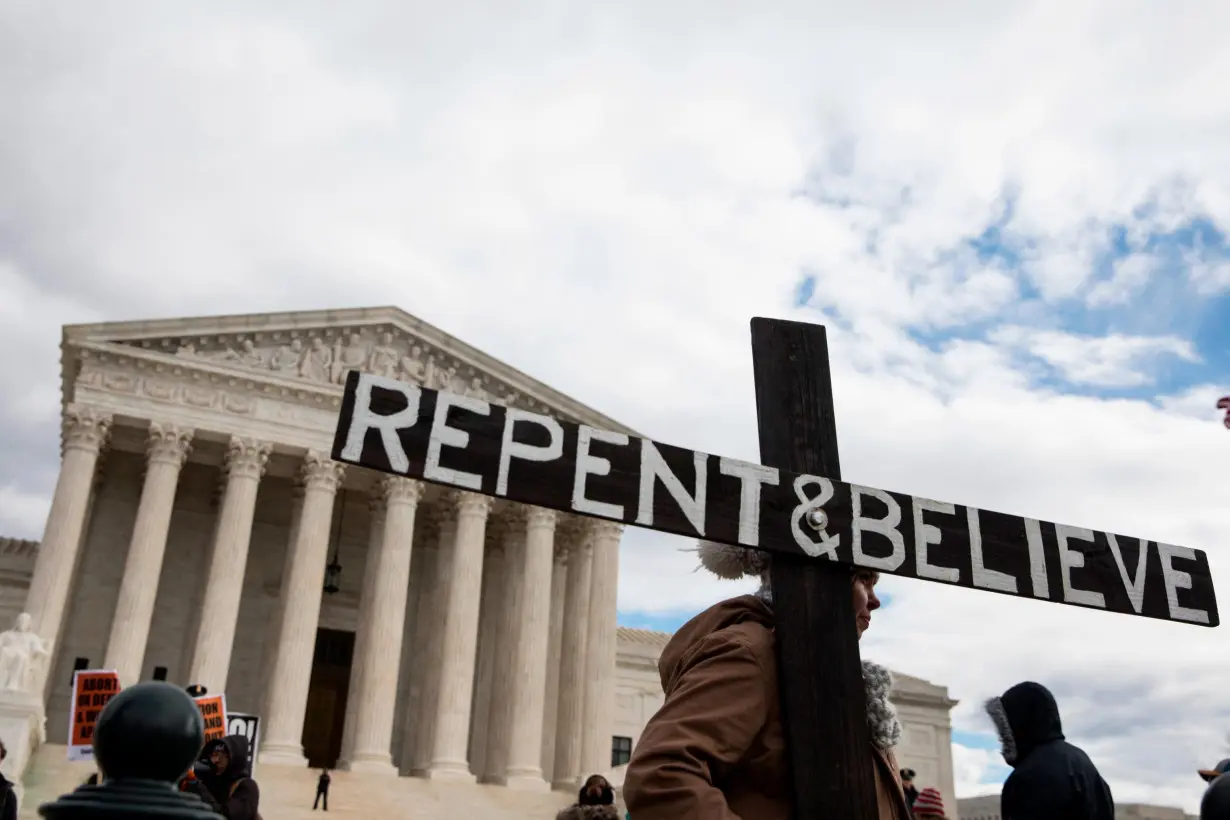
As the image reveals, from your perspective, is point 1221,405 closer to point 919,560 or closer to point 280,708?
point 919,560

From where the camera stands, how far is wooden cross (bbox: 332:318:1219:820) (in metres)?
3.18

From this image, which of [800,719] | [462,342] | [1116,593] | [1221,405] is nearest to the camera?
[800,719]

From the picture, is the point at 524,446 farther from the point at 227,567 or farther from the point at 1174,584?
the point at 227,567

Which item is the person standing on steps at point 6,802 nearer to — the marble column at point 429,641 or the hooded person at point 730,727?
the hooded person at point 730,727

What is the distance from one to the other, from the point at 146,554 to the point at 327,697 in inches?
333

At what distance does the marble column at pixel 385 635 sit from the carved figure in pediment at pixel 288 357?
460 cm

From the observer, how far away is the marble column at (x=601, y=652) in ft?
109

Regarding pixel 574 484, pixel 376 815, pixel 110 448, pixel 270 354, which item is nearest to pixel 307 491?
pixel 270 354

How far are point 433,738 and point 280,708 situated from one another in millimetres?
4703

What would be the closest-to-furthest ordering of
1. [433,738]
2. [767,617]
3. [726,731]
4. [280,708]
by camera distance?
[726,731] < [767,617] < [280,708] < [433,738]

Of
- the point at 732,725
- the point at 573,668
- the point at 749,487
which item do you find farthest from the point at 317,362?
the point at 732,725

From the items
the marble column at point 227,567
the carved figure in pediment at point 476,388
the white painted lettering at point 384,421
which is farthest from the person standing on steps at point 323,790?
the white painted lettering at point 384,421

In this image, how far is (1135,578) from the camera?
3980 mm

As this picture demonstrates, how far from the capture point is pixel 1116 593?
3934 millimetres
